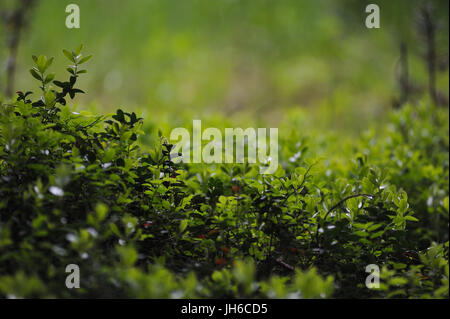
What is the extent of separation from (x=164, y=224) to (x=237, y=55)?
8422 mm

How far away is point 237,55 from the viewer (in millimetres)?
9273

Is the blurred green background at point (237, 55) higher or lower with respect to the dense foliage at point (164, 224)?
higher

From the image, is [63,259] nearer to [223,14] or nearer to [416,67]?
[416,67]

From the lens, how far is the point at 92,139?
1439mm

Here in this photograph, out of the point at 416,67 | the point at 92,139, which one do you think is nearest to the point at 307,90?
the point at 416,67

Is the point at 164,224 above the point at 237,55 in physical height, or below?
below

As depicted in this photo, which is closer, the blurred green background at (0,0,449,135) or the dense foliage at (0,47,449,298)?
the dense foliage at (0,47,449,298)

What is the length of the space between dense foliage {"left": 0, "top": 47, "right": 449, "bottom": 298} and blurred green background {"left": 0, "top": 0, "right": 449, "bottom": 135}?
6181 millimetres

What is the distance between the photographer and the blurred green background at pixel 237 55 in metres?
8.00

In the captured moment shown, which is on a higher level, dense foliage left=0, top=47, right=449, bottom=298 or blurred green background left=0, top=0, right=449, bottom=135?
blurred green background left=0, top=0, right=449, bottom=135

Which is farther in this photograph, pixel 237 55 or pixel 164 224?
pixel 237 55

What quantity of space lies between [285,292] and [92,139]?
922mm

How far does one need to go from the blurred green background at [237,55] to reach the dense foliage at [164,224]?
6.18 m

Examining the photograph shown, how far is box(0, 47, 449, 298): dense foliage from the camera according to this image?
106 cm
